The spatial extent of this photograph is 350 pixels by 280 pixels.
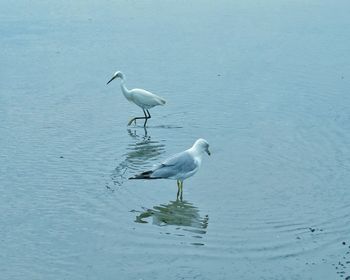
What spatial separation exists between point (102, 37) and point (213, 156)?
29.9 ft

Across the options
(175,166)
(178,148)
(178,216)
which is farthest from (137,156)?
(178,216)

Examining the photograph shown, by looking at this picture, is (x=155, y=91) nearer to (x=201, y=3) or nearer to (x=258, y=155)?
(x=258, y=155)

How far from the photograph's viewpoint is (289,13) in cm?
2192

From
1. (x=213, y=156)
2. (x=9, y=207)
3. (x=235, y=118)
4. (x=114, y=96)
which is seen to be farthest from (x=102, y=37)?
(x=9, y=207)

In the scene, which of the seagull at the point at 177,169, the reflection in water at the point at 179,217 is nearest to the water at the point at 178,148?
the reflection in water at the point at 179,217

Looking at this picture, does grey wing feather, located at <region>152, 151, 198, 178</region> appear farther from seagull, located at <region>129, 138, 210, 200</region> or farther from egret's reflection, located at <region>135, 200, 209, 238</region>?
egret's reflection, located at <region>135, 200, 209, 238</region>

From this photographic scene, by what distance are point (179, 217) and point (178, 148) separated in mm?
2725

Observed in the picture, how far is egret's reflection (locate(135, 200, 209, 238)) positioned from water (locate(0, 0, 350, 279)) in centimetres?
3

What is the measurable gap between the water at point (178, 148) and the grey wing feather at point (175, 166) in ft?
1.21

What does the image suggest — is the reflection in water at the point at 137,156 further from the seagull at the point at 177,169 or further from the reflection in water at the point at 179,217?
the reflection in water at the point at 179,217

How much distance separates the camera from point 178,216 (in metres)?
9.02

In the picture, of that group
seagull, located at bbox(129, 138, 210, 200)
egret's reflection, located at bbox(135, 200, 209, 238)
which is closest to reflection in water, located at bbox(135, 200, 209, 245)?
egret's reflection, located at bbox(135, 200, 209, 238)

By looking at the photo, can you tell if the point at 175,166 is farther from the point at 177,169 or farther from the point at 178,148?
the point at 178,148

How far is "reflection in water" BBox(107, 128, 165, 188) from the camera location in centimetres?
1045
